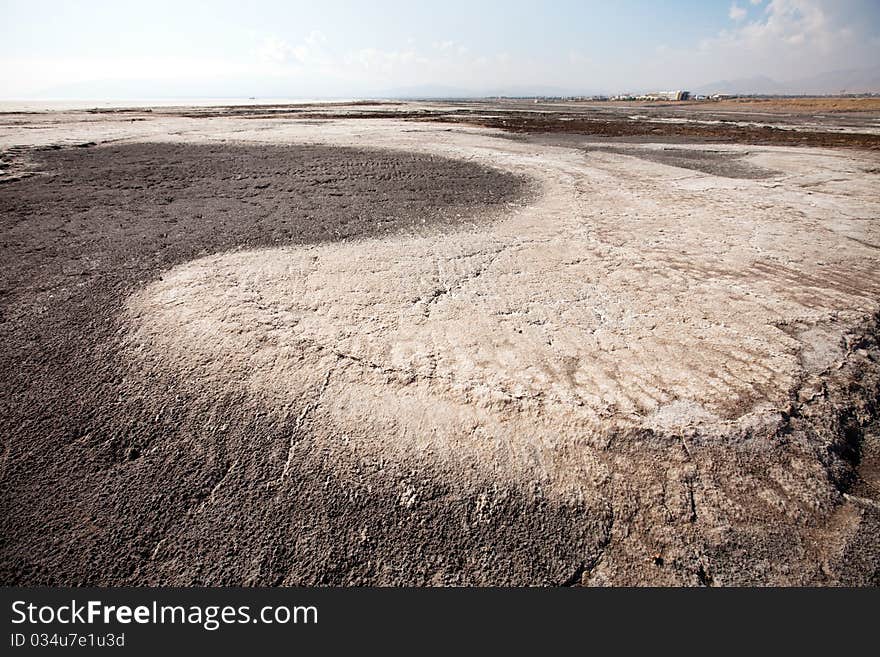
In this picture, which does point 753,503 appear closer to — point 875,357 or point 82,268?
point 875,357

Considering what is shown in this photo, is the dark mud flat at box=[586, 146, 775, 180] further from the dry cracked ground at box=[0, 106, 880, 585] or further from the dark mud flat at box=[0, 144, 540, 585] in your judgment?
the dark mud flat at box=[0, 144, 540, 585]

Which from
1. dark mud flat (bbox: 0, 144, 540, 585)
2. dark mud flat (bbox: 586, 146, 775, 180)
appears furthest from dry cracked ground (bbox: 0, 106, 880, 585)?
dark mud flat (bbox: 586, 146, 775, 180)

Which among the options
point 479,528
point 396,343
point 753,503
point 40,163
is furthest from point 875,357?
point 40,163

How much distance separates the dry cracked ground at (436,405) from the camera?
5.37ft

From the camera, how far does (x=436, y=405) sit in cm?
223

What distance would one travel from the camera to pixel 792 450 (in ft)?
6.59

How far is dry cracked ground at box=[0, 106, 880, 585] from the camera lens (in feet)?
5.37

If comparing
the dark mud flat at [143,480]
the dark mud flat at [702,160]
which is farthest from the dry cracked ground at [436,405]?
the dark mud flat at [702,160]

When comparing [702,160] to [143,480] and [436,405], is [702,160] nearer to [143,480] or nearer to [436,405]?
[436,405]

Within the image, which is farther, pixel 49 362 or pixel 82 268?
pixel 82 268

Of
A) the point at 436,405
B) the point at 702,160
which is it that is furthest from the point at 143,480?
the point at 702,160

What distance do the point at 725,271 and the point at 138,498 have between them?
4683mm

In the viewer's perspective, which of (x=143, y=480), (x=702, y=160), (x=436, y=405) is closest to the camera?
(x=143, y=480)

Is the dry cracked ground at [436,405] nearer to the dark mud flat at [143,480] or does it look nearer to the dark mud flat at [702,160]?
the dark mud flat at [143,480]
